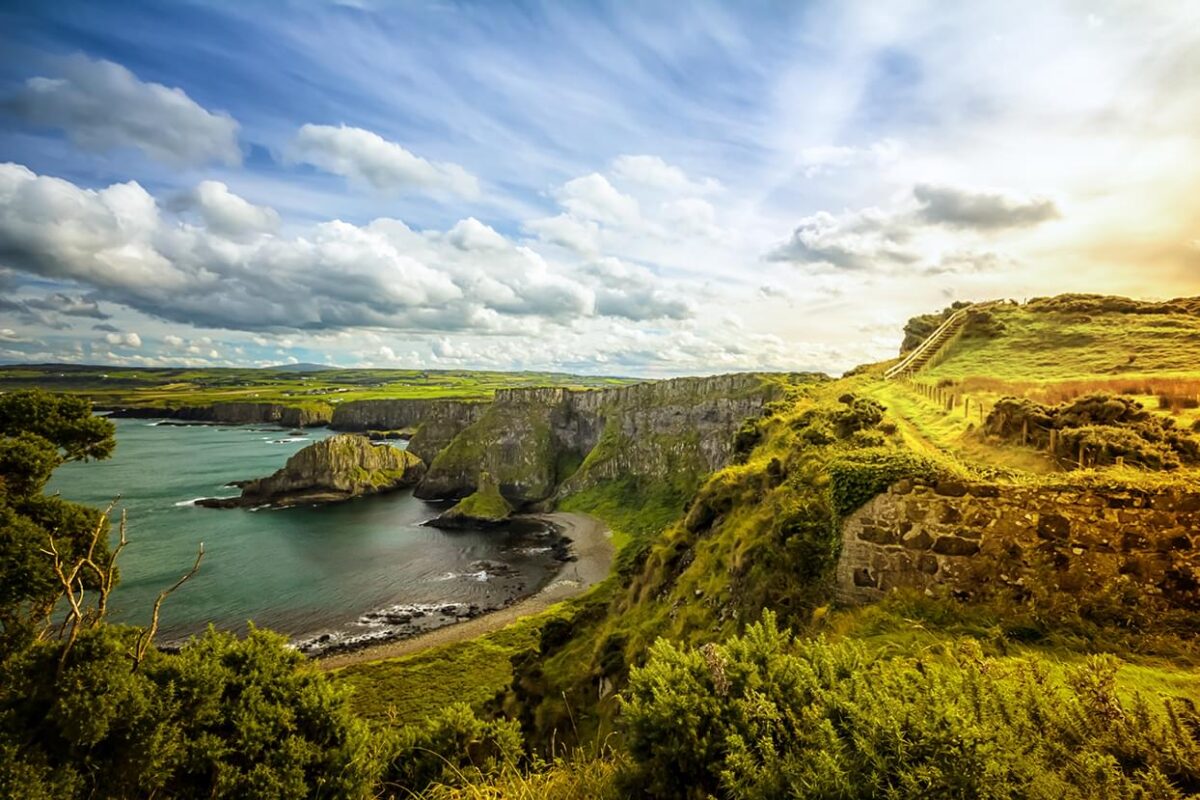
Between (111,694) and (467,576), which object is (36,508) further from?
(467,576)

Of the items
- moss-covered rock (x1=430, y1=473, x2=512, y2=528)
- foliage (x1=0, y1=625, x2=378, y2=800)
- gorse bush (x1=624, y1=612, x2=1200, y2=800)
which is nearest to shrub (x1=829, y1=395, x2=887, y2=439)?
gorse bush (x1=624, y1=612, x2=1200, y2=800)

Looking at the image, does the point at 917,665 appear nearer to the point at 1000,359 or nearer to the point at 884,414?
Answer: the point at 884,414

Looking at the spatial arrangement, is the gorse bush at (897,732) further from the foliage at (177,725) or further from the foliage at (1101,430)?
the foliage at (177,725)

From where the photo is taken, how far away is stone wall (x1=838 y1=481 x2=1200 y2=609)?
1073 centimetres

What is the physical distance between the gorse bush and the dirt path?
40.0 m

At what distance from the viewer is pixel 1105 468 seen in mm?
12898

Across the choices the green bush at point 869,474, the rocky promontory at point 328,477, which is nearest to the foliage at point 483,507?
the rocky promontory at point 328,477

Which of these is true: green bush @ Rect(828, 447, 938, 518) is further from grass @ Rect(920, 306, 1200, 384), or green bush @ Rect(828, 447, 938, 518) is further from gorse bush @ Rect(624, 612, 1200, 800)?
grass @ Rect(920, 306, 1200, 384)

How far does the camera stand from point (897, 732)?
19.4 ft

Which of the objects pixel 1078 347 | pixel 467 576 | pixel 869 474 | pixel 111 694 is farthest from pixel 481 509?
pixel 869 474

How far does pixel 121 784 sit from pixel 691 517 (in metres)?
27.0

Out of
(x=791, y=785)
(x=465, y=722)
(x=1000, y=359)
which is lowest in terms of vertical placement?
(x=465, y=722)

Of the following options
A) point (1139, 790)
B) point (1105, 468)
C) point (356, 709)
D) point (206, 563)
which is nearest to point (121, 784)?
point (1139, 790)

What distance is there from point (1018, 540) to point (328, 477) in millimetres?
118757
